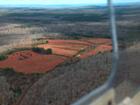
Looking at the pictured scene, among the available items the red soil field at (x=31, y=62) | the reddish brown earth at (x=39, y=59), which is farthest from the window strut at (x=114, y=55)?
the red soil field at (x=31, y=62)

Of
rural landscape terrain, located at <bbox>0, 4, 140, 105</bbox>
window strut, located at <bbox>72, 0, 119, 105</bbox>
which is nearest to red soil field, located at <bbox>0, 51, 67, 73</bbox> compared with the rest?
rural landscape terrain, located at <bbox>0, 4, 140, 105</bbox>

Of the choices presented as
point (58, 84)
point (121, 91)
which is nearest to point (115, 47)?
point (121, 91)

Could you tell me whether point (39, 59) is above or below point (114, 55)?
below

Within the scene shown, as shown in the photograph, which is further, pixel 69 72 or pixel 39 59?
pixel 39 59

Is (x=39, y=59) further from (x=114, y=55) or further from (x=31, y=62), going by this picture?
(x=114, y=55)

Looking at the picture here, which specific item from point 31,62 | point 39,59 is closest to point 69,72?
point 31,62

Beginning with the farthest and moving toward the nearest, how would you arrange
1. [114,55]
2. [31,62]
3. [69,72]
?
[31,62]
[69,72]
[114,55]

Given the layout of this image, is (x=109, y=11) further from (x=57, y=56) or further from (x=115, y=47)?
(x=57, y=56)

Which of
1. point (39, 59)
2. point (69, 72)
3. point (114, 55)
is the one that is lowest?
point (39, 59)

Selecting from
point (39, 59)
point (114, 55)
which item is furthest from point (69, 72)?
point (114, 55)

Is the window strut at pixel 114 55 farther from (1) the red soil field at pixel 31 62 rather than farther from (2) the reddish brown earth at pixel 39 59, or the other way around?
(1) the red soil field at pixel 31 62

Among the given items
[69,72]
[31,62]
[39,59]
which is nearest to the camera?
[69,72]
